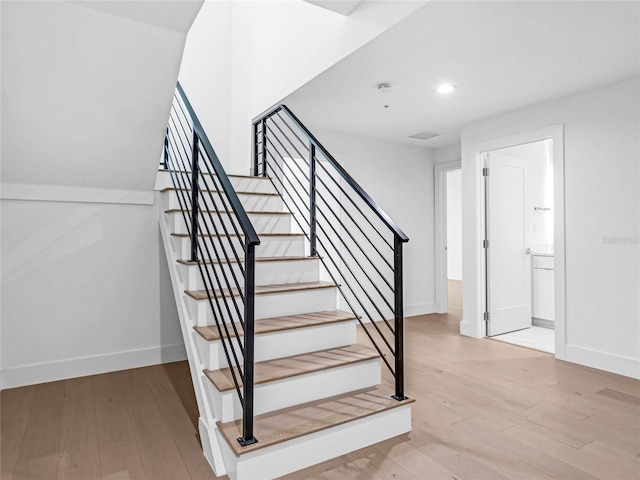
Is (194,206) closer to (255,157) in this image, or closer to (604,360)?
(255,157)

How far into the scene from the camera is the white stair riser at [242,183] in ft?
11.7

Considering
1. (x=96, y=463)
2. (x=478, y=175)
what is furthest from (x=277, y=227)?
(x=478, y=175)

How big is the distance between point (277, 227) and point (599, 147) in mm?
2797

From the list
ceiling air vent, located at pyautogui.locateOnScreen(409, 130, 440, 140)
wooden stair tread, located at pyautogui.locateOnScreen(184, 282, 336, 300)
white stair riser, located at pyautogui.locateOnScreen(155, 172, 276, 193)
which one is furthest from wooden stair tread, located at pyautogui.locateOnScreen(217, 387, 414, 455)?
ceiling air vent, located at pyautogui.locateOnScreen(409, 130, 440, 140)

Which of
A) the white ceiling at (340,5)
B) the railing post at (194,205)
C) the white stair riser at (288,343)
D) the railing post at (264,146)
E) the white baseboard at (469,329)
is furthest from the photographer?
the white baseboard at (469,329)

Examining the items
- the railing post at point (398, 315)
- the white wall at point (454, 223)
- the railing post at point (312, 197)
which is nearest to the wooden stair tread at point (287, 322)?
the railing post at point (398, 315)

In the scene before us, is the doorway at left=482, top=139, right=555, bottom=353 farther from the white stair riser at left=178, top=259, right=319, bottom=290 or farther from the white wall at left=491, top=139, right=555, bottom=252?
the white stair riser at left=178, top=259, right=319, bottom=290

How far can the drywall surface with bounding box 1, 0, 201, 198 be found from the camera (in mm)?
1917

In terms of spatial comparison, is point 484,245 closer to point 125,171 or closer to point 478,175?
point 478,175

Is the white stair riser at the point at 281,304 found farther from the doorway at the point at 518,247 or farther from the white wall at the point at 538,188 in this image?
the white wall at the point at 538,188

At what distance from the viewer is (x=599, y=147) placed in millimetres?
3383

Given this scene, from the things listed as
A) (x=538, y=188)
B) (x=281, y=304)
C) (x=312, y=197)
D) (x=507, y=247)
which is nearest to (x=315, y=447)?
(x=281, y=304)

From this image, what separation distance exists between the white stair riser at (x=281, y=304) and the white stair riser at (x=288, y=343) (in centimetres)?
12

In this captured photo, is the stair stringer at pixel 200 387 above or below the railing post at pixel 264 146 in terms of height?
below
